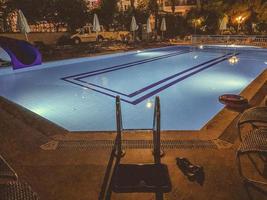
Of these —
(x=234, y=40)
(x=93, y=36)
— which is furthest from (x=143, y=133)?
(x=93, y=36)

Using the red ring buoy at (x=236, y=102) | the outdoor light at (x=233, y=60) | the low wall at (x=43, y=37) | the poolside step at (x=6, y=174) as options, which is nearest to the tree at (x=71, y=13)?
the low wall at (x=43, y=37)

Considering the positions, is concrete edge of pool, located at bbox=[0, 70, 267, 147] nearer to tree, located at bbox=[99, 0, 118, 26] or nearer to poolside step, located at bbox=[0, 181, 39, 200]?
poolside step, located at bbox=[0, 181, 39, 200]

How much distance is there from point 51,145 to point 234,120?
11.1 feet

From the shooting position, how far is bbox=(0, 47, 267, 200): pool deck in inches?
108

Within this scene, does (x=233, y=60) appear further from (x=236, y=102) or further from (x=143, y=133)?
(x=143, y=133)

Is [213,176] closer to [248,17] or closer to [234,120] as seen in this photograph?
[234,120]

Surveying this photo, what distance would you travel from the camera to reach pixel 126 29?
1220 inches

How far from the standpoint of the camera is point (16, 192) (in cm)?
206

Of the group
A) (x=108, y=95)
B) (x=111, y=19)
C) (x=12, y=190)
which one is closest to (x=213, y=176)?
(x=12, y=190)

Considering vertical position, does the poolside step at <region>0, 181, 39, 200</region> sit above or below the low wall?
below

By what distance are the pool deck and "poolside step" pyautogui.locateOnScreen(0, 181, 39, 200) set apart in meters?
0.64

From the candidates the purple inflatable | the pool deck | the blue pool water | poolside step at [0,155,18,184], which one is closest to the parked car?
the blue pool water

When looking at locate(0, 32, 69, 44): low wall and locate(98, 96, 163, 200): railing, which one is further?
locate(0, 32, 69, 44): low wall

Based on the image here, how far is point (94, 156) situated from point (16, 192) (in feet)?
4.84
